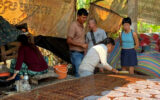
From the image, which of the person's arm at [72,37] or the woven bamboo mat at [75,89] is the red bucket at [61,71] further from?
the woven bamboo mat at [75,89]

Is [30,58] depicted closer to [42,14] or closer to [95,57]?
[95,57]

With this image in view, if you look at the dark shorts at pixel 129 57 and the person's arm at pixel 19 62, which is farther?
the dark shorts at pixel 129 57

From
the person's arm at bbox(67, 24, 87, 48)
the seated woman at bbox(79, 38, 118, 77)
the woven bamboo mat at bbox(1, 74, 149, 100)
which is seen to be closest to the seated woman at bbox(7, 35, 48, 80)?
the person's arm at bbox(67, 24, 87, 48)

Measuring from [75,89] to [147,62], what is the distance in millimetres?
2827

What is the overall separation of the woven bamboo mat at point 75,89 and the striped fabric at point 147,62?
205 centimetres

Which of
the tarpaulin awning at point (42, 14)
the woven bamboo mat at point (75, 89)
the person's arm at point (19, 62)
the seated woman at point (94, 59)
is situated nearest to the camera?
the woven bamboo mat at point (75, 89)

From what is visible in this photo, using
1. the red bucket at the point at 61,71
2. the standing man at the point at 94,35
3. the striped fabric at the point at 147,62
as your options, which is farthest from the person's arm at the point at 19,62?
the striped fabric at the point at 147,62

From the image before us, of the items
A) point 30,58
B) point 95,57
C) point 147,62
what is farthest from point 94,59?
point 147,62

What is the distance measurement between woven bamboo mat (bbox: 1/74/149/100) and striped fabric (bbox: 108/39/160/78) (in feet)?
6.72

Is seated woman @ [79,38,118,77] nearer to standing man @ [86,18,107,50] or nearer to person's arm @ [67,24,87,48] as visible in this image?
person's arm @ [67,24,87,48]

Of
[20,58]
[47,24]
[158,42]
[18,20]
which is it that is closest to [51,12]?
[47,24]

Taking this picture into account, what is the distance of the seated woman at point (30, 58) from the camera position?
3207 millimetres

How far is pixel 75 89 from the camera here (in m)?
1.96

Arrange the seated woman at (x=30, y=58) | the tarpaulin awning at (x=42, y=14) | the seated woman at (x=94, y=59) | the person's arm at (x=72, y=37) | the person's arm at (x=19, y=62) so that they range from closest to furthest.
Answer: the seated woman at (x=94, y=59)
the person's arm at (x=19, y=62)
the seated woman at (x=30, y=58)
the person's arm at (x=72, y=37)
the tarpaulin awning at (x=42, y=14)
